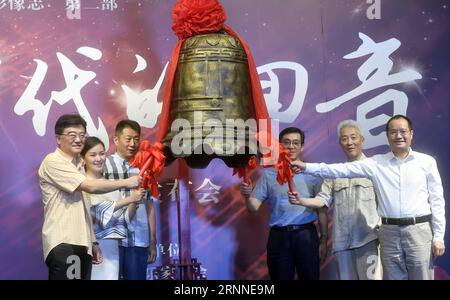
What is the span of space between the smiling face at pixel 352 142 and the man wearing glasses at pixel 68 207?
1.56 metres

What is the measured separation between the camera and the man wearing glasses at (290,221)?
5398mm

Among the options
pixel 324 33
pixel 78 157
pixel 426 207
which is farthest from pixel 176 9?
pixel 426 207

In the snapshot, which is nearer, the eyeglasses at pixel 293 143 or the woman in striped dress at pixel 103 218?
the woman in striped dress at pixel 103 218

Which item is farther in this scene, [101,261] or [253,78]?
[101,261]

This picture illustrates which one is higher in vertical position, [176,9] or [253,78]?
[176,9]

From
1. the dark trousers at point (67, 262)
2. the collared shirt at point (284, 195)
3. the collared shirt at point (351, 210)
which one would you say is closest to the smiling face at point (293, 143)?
the collared shirt at point (284, 195)

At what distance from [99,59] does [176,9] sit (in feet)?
4.08

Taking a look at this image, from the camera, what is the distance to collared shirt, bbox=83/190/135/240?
17.3 ft

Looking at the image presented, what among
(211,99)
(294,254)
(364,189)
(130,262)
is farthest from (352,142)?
(130,262)

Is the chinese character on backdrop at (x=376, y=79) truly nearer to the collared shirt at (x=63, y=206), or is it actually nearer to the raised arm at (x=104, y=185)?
the raised arm at (x=104, y=185)

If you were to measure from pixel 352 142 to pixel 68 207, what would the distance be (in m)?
1.93
